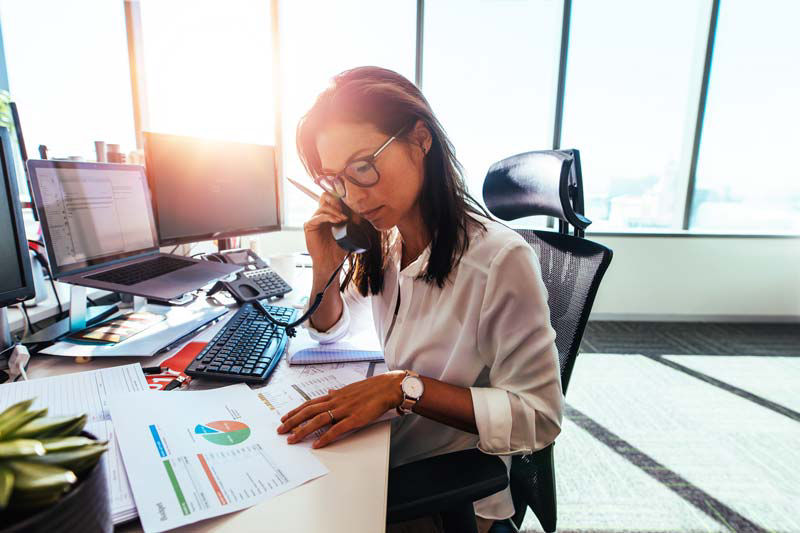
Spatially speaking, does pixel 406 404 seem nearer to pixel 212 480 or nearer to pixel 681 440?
pixel 212 480

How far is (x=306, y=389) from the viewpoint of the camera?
76 cm

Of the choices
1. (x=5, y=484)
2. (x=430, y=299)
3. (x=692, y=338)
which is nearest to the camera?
(x=5, y=484)

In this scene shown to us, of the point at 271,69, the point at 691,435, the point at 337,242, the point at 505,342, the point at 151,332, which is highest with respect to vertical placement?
the point at 271,69

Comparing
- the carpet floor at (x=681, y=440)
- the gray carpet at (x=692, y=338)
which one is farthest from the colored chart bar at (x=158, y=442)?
the gray carpet at (x=692, y=338)

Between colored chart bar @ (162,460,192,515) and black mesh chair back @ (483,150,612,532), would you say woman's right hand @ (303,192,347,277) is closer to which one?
black mesh chair back @ (483,150,612,532)

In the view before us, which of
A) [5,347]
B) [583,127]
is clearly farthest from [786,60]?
[5,347]

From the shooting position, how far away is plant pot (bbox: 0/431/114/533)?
0.27 metres

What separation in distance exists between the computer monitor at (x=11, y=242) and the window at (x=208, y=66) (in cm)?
246

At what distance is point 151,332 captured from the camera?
3.29 feet

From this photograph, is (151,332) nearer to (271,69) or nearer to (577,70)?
(271,69)

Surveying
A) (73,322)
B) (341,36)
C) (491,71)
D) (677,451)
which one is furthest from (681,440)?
(341,36)

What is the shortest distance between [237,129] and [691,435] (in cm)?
347

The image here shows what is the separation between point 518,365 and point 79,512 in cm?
59

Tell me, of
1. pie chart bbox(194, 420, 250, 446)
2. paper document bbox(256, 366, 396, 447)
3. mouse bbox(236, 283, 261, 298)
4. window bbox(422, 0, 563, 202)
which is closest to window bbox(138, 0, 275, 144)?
window bbox(422, 0, 563, 202)
